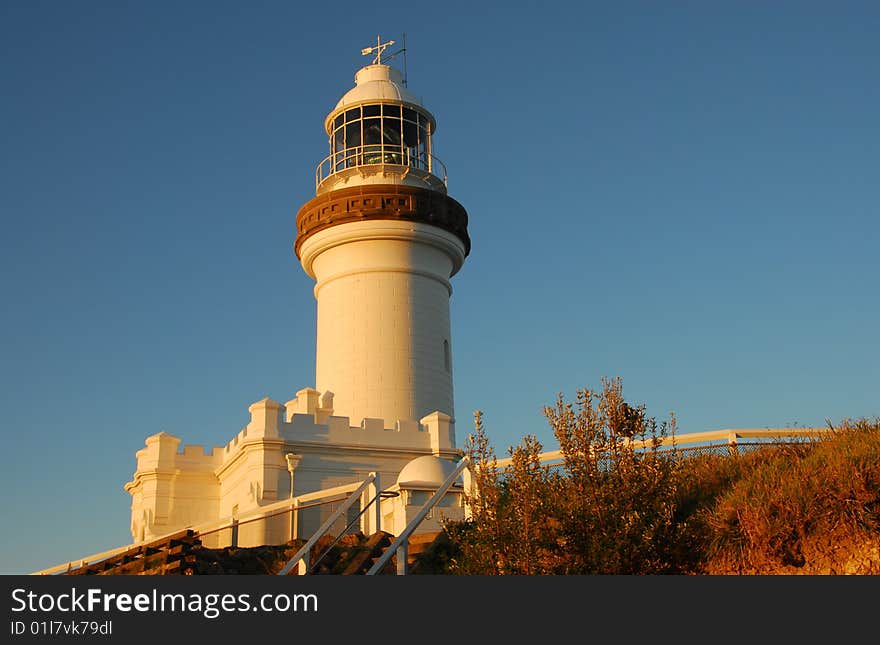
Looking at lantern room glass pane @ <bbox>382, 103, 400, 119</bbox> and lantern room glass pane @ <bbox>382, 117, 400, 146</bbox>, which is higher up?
lantern room glass pane @ <bbox>382, 103, 400, 119</bbox>

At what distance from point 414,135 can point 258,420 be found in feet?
39.4

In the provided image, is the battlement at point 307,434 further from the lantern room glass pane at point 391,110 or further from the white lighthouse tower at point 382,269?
the lantern room glass pane at point 391,110

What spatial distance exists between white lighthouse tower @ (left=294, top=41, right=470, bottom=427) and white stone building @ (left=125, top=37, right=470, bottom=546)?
0.03m

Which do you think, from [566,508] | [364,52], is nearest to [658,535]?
[566,508]

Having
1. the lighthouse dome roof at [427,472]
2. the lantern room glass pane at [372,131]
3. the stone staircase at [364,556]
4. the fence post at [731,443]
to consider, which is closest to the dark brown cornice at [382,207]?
the lantern room glass pane at [372,131]

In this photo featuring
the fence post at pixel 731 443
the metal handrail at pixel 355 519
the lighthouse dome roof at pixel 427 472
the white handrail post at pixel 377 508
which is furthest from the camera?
the lighthouse dome roof at pixel 427 472

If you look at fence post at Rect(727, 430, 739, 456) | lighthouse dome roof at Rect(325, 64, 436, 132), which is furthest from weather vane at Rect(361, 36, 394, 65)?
fence post at Rect(727, 430, 739, 456)

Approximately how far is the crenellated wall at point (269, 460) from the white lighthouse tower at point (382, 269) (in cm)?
153

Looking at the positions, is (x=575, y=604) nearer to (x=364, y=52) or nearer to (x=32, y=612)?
(x=32, y=612)

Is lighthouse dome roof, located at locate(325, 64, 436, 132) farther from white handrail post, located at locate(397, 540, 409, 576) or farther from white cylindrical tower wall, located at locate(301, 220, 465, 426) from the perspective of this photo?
white handrail post, located at locate(397, 540, 409, 576)

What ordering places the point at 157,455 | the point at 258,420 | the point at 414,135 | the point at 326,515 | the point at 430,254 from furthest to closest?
the point at 414,135, the point at 430,254, the point at 157,455, the point at 258,420, the point at 326,515

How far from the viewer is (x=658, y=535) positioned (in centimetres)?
1216

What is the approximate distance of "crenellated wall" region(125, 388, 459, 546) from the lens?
79.5ft

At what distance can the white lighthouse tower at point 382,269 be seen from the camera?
28.4 metres
